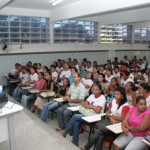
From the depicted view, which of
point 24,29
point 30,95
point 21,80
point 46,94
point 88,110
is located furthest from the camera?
point 24,29

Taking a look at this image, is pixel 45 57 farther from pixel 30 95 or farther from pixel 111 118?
pixel 111 118

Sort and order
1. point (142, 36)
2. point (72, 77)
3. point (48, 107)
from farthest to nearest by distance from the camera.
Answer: point (142, 36) < point (72, 77) < point (48, 107)

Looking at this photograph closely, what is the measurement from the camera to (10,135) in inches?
121

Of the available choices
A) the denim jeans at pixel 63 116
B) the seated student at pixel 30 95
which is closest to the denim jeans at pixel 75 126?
the denim jeans at pixel 63 116

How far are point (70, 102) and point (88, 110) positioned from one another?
0.79 metres

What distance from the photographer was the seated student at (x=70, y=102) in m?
4.80

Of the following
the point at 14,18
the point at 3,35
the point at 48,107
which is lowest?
the point at 48,107

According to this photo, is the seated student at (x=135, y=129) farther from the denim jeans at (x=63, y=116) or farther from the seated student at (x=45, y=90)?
the seated student at (x=45, y=90)

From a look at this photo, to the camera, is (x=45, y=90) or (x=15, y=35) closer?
(x=45, y=90)

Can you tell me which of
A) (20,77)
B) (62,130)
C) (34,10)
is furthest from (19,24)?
(62,130)

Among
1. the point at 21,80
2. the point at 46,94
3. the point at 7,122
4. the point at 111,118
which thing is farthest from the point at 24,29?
the point at 7,122

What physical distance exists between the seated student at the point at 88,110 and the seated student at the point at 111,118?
27cm

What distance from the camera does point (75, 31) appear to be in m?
10.6

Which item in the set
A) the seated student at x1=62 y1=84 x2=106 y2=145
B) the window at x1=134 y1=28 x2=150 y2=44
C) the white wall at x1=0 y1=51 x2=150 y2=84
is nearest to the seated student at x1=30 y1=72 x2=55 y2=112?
the seated student at x1=62 y1=84 x2=106 y2=145
